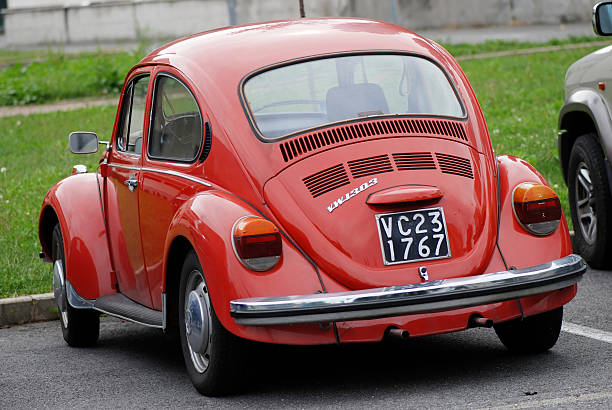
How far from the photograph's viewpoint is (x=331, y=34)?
5.80m

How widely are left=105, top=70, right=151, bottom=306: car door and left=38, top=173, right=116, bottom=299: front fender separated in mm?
85

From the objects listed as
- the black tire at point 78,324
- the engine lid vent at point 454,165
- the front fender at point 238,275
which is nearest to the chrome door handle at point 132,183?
the black tire at point 78,324

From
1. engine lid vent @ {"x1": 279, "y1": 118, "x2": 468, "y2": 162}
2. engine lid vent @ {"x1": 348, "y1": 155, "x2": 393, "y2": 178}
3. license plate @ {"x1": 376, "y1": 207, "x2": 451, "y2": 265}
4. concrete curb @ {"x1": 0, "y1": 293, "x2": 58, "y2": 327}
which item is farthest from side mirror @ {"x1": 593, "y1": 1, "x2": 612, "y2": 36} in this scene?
concrete curb @ {"x1": 0, "y1": 293, "x2": 58, "y2": 327}

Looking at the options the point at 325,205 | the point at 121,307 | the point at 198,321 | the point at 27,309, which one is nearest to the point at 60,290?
the point at 27,309

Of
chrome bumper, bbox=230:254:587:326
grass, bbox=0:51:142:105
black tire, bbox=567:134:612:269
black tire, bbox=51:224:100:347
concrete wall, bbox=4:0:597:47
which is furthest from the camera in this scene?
concrete wall, bbox=4:0:597:47

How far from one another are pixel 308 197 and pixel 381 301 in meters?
0.65

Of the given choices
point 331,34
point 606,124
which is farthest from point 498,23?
point 331,34

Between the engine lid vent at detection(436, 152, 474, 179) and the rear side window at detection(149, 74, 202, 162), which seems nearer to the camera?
the engine lid vent at detection(436, 152, 474, 179)

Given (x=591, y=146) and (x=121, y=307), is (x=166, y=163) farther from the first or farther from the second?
(x=591, y=146)

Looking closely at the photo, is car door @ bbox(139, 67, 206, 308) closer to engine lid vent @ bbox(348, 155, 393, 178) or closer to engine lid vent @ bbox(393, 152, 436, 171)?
engine lid vent @ bbox(348, 155, 393, 178)

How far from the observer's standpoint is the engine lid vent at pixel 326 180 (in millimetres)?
5008

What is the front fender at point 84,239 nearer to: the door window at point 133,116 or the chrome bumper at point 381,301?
the door window at point 133,116

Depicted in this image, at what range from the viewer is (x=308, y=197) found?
16.4 ft

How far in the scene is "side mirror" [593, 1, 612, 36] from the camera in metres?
7.22
